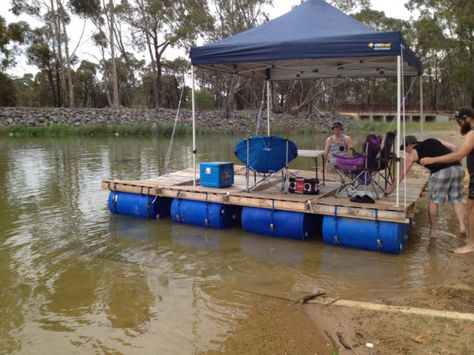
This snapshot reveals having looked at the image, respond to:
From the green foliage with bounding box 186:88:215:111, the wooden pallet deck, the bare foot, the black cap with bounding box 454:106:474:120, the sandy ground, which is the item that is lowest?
the sandy ground

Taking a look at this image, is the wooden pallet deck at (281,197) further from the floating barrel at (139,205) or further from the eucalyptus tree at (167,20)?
the eucalyptus tree at (167,20)

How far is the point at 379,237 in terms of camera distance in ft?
17.8

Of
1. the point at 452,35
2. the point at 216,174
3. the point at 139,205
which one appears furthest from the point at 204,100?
the point at 216,174

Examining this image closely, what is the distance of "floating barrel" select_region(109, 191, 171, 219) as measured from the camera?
24.0 ft

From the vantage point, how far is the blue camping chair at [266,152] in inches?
259

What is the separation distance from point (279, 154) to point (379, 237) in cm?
194

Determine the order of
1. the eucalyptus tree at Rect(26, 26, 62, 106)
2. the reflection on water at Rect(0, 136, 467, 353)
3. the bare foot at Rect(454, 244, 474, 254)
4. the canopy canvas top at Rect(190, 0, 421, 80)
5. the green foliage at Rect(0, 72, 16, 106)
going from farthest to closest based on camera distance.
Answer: the eucalyptus tree at Rect(26, 26, 62, 106), the green foliage at Rect(0, 72, 16, 106), the canopy canvas top at Rect(190, 0, 421, 80), the bare foot at Rect(454, 244, 474, 254), the reflection on water at Rect(0, 136, 467, 353)

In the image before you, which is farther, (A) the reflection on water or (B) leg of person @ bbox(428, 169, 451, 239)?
(B) leg of person @ bbox(428, 169, 451, 239)

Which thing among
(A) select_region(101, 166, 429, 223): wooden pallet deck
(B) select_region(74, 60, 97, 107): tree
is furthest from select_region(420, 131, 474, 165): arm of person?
(B) select_region(74, 60, 97, 107): tree

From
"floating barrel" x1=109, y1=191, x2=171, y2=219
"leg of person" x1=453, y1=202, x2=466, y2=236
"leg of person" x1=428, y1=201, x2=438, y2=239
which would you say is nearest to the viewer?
"leg of person" x1=453, y1=202, x2=466, y2=236

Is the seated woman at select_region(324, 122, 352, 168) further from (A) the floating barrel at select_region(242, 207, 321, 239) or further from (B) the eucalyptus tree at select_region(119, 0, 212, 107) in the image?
(B) the eucalyptus tree at select_region(119, 0, 212, 107)

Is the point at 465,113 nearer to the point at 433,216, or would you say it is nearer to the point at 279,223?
the point at 433,216

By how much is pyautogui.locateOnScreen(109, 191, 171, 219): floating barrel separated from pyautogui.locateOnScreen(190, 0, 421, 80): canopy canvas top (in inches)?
88.9

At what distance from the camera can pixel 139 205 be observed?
7.38 meters
